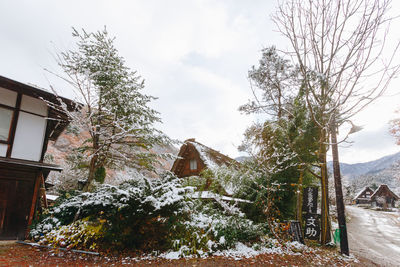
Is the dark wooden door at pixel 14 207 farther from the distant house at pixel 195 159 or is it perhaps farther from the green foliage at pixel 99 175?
the distant house at pixel 195 159

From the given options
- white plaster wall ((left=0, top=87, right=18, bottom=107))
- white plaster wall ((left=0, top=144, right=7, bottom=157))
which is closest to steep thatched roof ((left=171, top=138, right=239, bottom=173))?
white plaster wall ((left=0, top=144, right=7, bottom=157))

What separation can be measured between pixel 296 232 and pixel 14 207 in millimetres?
11313

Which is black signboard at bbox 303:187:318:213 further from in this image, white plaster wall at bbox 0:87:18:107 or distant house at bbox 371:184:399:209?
distant house at bbox 371:184:399:209

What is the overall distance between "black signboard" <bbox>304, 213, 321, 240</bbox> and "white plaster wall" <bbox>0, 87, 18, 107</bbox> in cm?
1340

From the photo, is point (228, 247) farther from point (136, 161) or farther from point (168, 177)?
point (136, 161)

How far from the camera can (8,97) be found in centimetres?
838

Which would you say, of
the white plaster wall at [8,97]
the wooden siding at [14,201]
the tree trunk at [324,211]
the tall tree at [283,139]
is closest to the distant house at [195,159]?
the tall tree at [283,139]

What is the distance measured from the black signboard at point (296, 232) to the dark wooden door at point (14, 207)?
10698 mm

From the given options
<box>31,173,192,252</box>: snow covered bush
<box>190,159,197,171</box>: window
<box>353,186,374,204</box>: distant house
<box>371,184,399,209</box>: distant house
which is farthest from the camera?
<box>353,186,374,204</box>: distant house

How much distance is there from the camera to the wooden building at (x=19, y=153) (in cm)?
796

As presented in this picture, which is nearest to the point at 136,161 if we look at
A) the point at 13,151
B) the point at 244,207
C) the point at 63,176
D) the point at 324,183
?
the point at 13,151

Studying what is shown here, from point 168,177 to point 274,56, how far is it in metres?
10.3

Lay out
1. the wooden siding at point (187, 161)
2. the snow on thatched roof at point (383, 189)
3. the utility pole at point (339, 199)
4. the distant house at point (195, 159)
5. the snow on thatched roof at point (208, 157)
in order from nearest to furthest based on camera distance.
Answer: the utility pole at point (339, 199), the snow on thatched roof at point (208, 157), the distant house at point (195, 159), the wooden siding at point (187, 161), the snow on thatched roof at point (383, 189)

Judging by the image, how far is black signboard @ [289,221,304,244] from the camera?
8273mm
